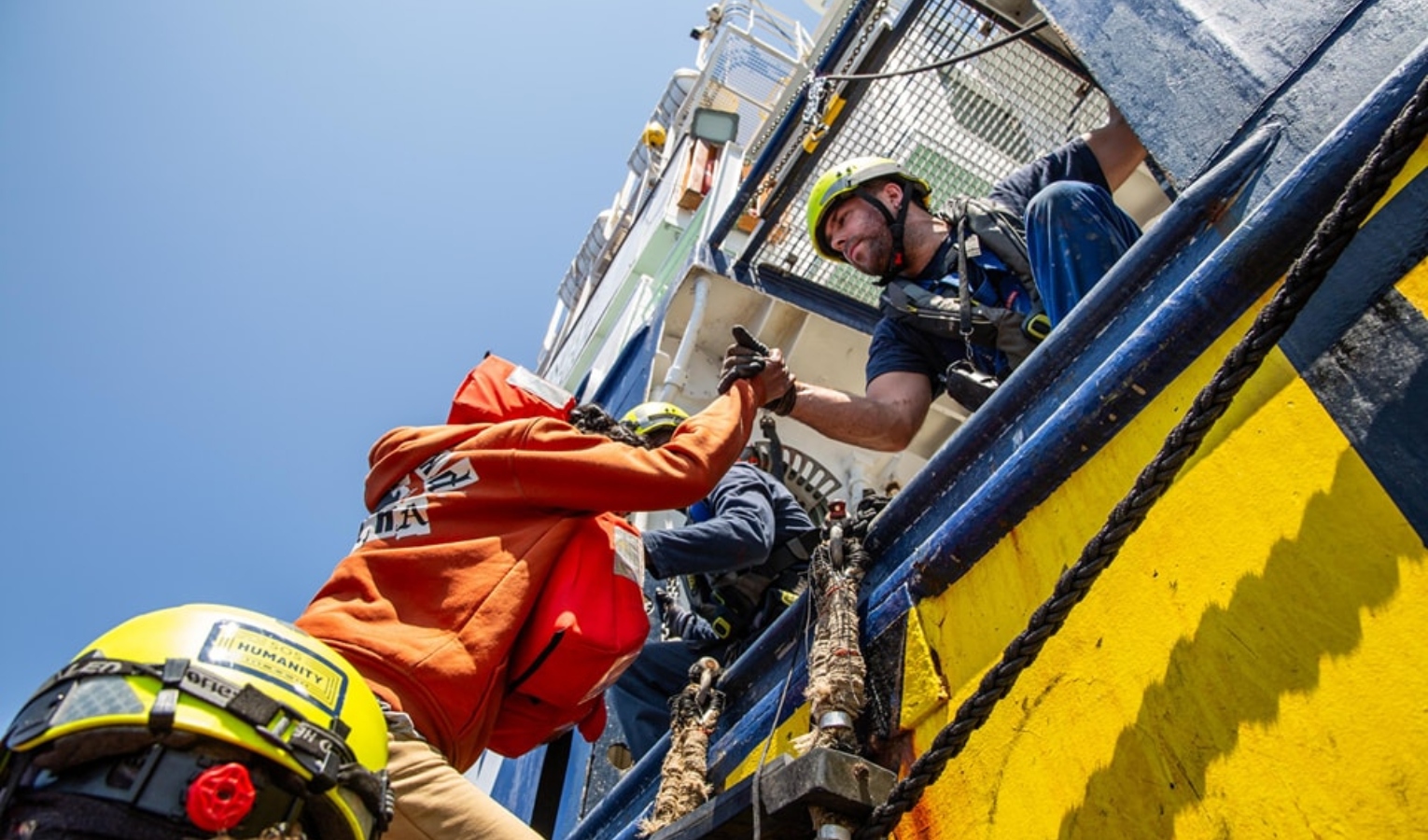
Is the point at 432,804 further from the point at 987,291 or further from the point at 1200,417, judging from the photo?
the point at 987,291

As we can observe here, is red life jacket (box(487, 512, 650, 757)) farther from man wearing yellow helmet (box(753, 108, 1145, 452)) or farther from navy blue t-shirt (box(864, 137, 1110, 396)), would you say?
navy blue t-shirt (box(864, 137, 1110, 396))

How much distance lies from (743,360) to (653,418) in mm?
2732

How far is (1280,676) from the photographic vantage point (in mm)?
1482

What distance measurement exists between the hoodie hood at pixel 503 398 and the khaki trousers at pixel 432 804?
3.84 ft

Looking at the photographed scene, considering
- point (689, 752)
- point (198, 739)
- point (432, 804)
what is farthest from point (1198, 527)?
point (689, 752)

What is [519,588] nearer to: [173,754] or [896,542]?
[173,754]

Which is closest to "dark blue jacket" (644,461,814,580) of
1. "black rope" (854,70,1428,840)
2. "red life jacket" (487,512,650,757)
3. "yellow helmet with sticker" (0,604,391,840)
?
"red life jacket" (487,512,650,757)

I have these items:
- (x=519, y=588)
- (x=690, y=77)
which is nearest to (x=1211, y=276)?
(x=519, y=588)

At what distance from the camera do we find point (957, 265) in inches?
162

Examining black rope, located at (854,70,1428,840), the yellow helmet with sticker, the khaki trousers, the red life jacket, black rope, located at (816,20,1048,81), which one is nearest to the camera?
black rope, located at (854,70,1428,840)

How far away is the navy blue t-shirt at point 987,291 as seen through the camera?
3.82 metres

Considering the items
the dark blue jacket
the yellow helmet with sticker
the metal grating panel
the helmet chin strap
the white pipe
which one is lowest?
the white pipe

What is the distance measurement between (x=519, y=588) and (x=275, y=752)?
90cm

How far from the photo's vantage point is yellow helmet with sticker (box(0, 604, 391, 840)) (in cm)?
141
